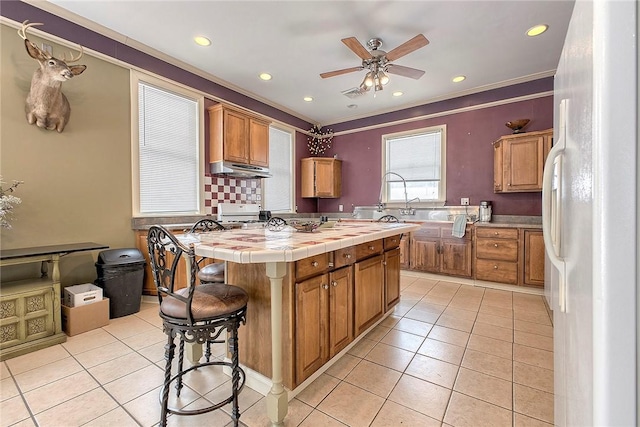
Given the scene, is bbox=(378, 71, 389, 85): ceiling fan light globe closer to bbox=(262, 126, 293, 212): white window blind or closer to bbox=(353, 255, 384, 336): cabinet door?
bbox=(353, 255, 384, 336): cabinet door

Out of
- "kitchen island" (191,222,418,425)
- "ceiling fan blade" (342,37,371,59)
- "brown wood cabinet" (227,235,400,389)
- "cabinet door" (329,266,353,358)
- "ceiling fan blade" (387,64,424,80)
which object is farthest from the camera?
"ceiling fan blade" (387,64,424,80)

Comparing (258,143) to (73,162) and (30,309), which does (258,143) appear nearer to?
(73,162)

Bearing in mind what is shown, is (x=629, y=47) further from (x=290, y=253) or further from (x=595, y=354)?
(x=290, y=253)

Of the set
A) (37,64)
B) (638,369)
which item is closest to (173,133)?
(37,64)

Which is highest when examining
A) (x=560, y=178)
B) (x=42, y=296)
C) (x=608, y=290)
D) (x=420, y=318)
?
(x=560, y=178)

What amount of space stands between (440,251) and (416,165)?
1726 millimetres

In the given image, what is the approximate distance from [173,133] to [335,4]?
2.54m

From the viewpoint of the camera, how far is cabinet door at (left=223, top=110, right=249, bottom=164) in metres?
3.83

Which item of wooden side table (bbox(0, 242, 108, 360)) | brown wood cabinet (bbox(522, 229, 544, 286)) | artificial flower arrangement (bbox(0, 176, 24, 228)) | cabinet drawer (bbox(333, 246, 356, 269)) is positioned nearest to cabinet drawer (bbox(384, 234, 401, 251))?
cabinet drawer (bbox(333, 246, 356, 269))

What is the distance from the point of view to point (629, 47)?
490 mm

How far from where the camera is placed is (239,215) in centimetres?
428

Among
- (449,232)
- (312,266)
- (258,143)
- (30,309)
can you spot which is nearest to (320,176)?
(258,143)

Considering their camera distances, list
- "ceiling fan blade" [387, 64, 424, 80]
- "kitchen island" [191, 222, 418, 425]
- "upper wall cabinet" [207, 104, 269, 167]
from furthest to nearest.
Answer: "upper wall cabinet" [207, 104, 269, 167] < "ceiling fan blade" [387, 64, 424, 80] < "kitchen island" [191, 222, 418, 425]

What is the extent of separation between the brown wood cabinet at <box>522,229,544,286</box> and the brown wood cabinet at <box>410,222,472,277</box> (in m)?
0.65
